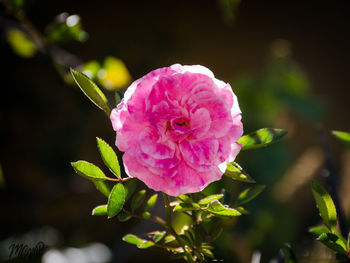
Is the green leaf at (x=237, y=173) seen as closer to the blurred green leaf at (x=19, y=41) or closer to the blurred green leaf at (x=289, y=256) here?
the blurred green leaf at (x=289, y=256)

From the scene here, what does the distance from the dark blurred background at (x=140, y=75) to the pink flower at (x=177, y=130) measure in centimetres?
70

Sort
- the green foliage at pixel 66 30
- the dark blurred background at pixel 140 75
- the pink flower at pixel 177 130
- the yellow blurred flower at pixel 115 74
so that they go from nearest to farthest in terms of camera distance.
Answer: the pink flower at pixel 177 130 < the green foliage at pixel 66 30 < the yellow blurred flower at pixel 115 74 < the dark blurred background at pixel 140 75

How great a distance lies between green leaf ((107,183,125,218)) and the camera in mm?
305

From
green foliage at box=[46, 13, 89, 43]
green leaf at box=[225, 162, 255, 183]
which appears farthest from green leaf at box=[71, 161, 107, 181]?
green foliage at box=[46, 13, 89, 43]

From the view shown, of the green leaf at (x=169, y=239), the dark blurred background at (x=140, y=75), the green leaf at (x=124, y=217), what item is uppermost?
the green leaf at (x=124, y=217)

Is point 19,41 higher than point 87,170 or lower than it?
higher

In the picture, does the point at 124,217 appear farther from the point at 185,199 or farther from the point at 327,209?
the point at 327,209

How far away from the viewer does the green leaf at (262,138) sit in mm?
331

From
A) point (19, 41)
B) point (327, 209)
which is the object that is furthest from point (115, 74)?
point (327, 209)

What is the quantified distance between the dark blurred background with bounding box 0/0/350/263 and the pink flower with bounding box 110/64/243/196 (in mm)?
704

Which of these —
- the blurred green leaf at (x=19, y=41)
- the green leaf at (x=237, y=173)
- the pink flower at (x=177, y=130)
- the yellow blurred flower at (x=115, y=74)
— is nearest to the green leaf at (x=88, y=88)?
the pink flower at (x=177, y=130)

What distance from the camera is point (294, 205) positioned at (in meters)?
1.46

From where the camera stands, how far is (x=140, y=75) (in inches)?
48.2

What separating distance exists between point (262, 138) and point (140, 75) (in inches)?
36.8
